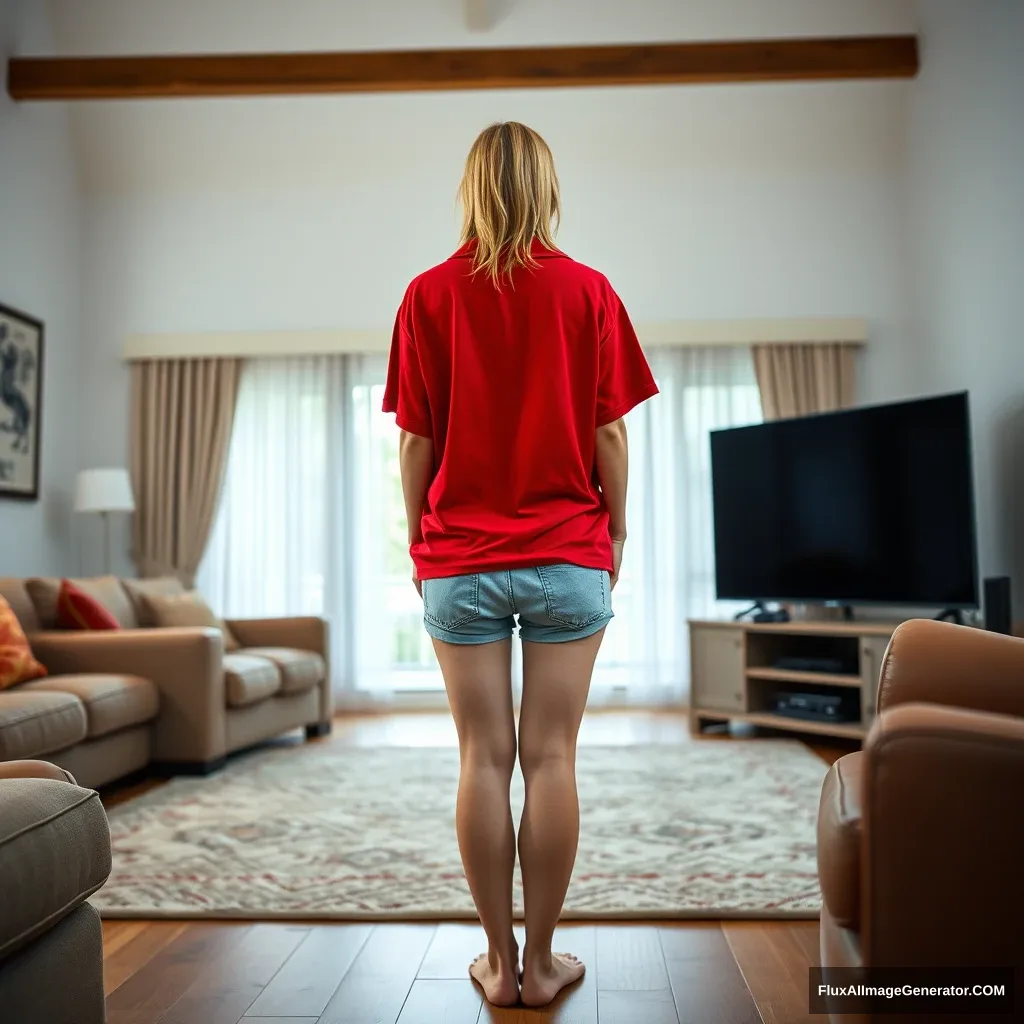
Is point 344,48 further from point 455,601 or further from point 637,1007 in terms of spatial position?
point 637,1007

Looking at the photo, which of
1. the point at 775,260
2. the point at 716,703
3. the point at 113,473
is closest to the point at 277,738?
the point at 113,473

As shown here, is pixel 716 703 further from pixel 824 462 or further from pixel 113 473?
pixel 113 473

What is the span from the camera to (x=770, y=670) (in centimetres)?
507

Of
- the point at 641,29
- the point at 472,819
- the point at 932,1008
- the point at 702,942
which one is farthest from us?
the point at 641,29

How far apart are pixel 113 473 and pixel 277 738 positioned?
173 cm

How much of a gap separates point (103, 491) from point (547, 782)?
4558 mm

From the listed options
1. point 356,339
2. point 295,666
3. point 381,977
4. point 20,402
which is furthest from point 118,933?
point 356,339

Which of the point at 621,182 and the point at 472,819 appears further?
the point at 621,182

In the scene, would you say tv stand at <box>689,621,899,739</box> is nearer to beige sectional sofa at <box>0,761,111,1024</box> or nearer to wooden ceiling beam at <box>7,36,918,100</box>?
wooden ceiling beam at <box>7,36,918,100</box>

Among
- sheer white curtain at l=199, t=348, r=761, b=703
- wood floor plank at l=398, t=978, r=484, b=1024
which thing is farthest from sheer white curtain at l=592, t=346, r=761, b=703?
wood floor plank at l=398, t=978, r=484, b=1024

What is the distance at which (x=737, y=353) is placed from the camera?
20.5ft

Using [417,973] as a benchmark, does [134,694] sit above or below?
above

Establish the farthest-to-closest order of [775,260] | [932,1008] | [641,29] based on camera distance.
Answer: [775,260] → [641,29] → [932,1008]

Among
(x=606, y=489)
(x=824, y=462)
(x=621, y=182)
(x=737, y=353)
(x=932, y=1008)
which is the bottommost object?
(x=932, y=1008)
